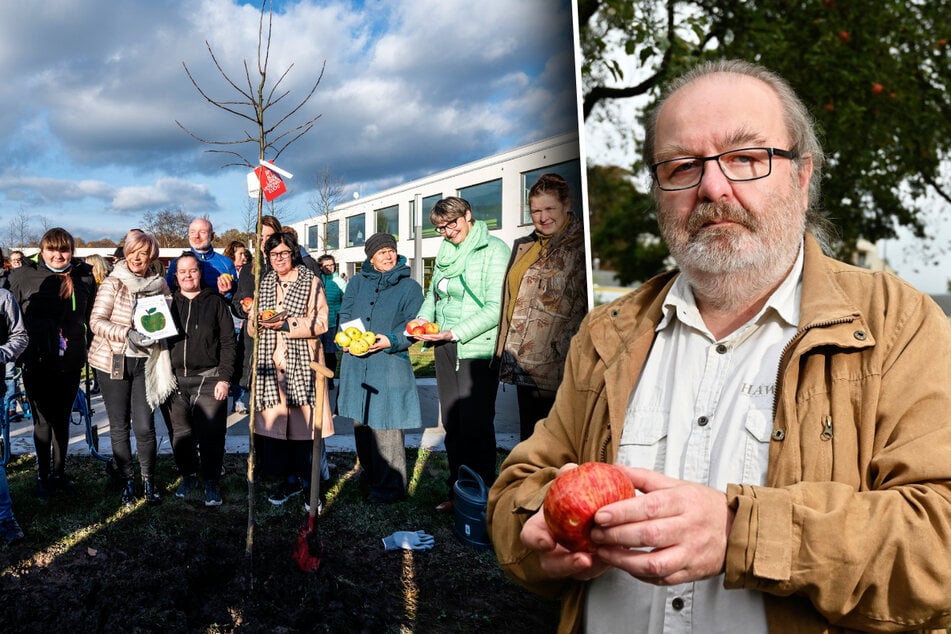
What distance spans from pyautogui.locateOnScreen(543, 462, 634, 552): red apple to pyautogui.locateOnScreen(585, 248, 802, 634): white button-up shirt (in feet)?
0.79

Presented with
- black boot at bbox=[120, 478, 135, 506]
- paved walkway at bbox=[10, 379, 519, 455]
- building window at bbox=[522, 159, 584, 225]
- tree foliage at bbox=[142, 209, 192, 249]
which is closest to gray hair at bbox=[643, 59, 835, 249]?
building window at bbox=[522, 159, 584, 225]

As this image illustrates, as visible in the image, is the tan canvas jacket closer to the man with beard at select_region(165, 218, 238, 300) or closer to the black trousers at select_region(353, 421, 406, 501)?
the black trousers at select_region(353, 421, 406, 501)

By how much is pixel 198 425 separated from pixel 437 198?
0.88m

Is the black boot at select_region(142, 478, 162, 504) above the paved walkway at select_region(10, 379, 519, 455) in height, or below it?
below

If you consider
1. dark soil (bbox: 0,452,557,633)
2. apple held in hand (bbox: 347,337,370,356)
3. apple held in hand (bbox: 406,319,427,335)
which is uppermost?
apple held in hand (bbox: 406,319,427,335)

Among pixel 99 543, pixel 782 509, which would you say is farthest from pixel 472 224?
pixel 99 543

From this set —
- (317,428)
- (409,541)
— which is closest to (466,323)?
(317,428)

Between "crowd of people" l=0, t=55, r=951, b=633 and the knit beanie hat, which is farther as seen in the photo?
the knit beanie hat

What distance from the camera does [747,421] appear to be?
3.76 ft

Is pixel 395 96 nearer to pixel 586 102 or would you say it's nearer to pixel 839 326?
pixel 839 326

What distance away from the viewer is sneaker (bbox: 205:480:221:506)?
181cm

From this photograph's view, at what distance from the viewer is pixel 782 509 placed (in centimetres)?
95

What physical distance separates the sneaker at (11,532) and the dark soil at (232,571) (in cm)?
2

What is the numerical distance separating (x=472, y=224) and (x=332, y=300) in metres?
0.43
